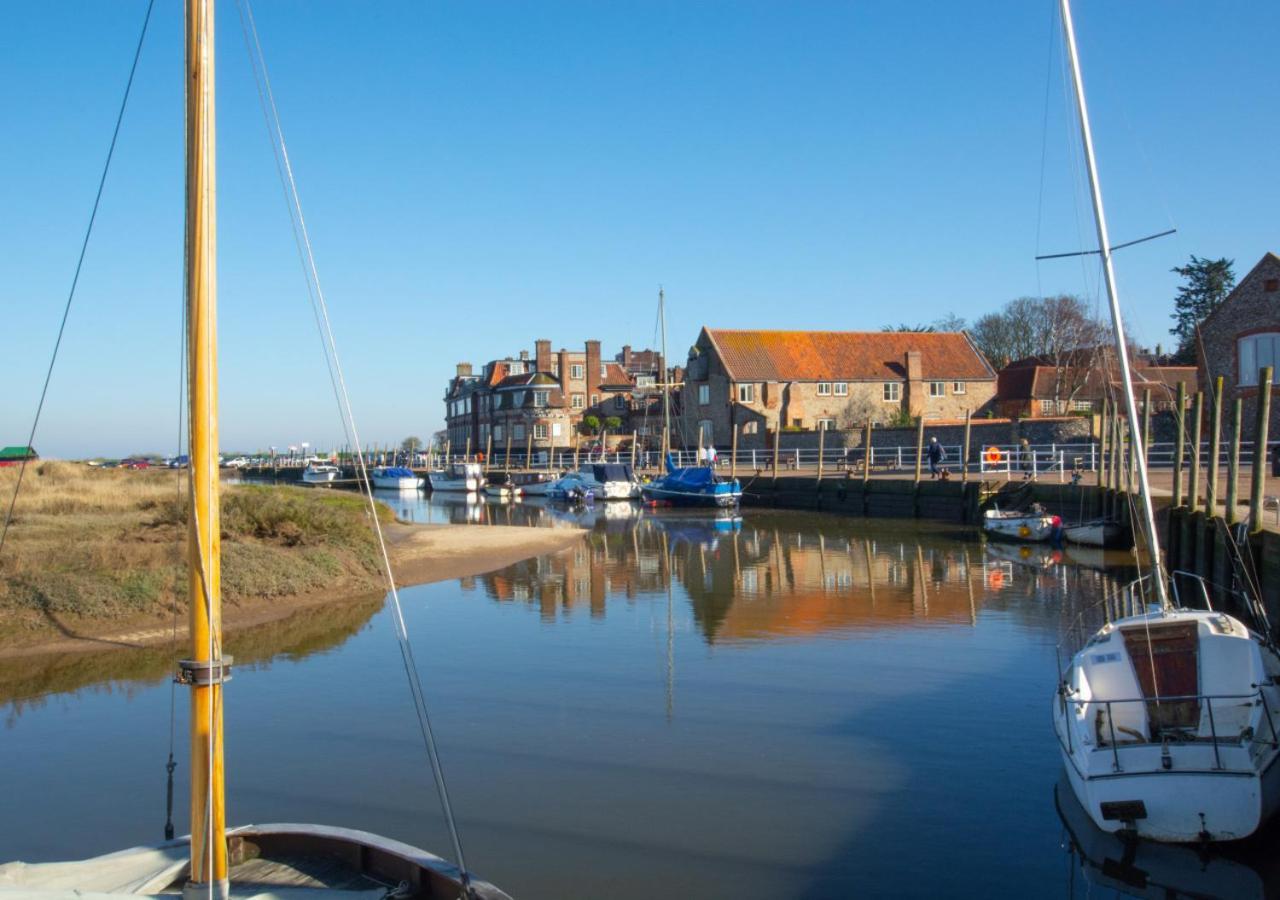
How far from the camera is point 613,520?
5234 cm

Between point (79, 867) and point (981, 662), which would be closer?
point (79, 867)

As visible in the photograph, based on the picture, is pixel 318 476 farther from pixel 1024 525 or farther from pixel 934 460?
pixel 1024 525

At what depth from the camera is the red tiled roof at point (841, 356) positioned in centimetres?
7312

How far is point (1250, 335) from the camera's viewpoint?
40656mm

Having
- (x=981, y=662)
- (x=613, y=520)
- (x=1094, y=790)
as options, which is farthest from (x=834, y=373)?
(x=1094, y=790)

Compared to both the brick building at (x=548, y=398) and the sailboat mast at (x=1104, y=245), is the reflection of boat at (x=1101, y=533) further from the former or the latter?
the brick building at (x=548, y=398)

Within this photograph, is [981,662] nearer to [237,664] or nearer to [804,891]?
[804,891]

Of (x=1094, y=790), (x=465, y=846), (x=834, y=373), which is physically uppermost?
(x=834, y=373)

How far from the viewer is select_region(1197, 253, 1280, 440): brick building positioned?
1572 inches

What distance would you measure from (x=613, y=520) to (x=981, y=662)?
114ft

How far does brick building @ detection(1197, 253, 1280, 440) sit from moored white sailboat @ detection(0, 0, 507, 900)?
3883cm

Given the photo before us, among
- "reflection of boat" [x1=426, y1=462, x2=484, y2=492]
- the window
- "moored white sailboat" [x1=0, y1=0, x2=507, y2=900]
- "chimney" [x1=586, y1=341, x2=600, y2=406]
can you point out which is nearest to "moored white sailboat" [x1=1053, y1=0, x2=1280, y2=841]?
"moored white sailboat" [x1=0, y1=0, x2=507, y2=900]

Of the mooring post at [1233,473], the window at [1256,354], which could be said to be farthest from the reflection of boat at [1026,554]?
the window at [1256,354]

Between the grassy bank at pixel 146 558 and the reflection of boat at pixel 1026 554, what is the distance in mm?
17927
